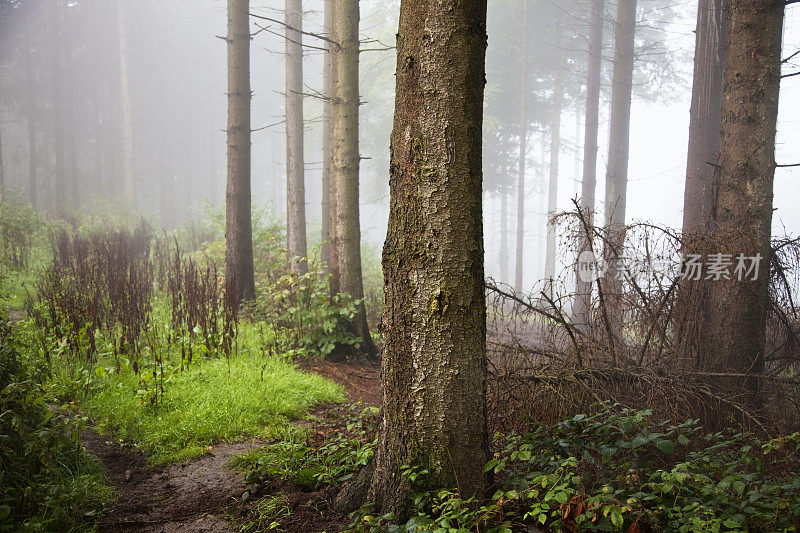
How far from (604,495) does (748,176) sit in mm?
4269

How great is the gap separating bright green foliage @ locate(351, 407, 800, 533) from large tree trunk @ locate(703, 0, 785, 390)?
2.28m

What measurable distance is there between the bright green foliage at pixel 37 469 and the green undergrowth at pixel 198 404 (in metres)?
0.75

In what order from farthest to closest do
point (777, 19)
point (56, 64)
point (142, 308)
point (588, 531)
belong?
point (56, 64) → point (142, 308) → point (777, 19) → point (588, 531)


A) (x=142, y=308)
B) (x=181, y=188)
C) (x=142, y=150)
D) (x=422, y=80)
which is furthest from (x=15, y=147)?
(x=422, y=80)

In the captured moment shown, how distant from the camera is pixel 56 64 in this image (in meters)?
25.0

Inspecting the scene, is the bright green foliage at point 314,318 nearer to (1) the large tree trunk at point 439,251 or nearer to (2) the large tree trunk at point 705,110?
(1) the large tree trunk at point 439,251

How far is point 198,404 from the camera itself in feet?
15.6

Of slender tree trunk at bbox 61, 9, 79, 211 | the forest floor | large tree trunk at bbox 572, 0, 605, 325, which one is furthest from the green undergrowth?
slender tree trunk at bbox 61, 9, 79, 211

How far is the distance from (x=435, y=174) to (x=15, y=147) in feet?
119

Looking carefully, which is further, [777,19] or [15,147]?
[15,147]

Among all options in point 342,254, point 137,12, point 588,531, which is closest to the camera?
point 588,531

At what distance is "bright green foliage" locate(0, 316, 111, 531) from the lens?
277cm

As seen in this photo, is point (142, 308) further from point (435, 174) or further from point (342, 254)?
point (435, 174)

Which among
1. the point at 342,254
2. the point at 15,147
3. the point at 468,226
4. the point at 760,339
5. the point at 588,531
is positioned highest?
the point at 15,147
